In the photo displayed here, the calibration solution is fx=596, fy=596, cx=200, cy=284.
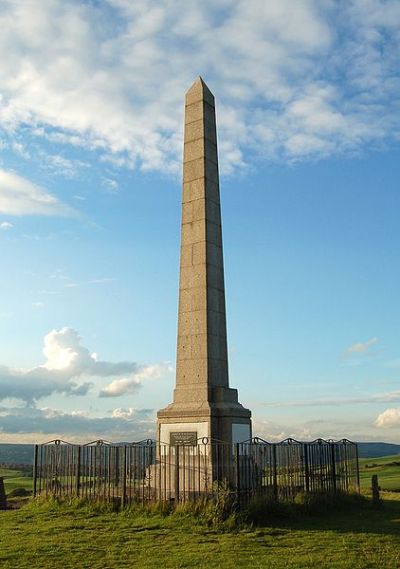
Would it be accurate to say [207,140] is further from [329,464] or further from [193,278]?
[329,464]

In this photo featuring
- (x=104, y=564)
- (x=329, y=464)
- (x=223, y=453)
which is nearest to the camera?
(x=104, y=564)

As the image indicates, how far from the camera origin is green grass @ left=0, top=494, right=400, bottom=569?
9852 mm

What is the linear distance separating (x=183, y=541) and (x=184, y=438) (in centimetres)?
514

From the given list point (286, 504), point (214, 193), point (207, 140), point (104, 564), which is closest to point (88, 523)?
point (104, 564)

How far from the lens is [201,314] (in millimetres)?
17203

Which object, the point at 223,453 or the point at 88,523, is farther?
the point at 223,453

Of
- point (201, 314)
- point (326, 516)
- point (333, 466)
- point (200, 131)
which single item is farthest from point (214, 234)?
point (326, 516)

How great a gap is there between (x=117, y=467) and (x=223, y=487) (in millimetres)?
3083

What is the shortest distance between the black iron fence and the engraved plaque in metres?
0.14

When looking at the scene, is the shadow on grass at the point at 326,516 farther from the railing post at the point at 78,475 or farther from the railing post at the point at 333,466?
the railing post at the point at 78,475

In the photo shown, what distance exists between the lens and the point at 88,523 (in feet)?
43.0

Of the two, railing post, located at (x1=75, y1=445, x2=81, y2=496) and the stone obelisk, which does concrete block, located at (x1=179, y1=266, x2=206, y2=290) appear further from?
railing post, located at (x1=75, y1=445, x2=81, y2=496)

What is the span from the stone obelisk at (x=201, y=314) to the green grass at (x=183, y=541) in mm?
3241

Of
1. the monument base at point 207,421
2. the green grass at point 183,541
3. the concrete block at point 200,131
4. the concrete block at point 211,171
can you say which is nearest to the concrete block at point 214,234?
the concrete block at point 211,171
